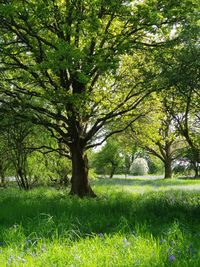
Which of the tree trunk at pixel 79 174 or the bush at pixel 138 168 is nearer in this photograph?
the tree trunk at pixel 79 174

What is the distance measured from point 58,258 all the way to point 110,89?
12249 mm

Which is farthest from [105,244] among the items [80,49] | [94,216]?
[80,49]

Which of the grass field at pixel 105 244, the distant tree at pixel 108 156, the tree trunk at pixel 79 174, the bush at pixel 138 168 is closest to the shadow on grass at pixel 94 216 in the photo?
the grass field at pixel 105 244

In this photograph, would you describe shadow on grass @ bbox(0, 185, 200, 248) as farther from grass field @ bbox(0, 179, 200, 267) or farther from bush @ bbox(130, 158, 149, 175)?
bush @ bbox(130, 158, 149, 175)

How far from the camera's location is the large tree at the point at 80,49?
11477mm

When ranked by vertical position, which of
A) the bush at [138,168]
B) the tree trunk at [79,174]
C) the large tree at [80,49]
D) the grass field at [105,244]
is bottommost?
the grass field at [105,244]

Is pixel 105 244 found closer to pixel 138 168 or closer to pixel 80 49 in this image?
pixel 80 49

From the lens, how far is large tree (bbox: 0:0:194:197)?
11477 millimetres

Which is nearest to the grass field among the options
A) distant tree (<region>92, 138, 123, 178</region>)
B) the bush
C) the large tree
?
the large tree

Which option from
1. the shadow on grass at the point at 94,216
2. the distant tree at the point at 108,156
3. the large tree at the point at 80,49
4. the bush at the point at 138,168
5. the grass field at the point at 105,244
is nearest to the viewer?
the grass field at the point at 105,244

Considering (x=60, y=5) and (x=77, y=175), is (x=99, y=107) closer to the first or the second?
(x=77, y=175)

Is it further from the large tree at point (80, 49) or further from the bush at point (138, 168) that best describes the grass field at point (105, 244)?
the bush at point (138, 168)

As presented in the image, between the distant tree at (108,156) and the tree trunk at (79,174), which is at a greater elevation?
the distant tree at (108,156)

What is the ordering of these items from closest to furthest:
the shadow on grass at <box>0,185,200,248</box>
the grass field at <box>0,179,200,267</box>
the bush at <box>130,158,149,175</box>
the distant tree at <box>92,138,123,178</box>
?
the grass field at <box>0,179,200,267</box> < the shadow on grass at <box>0,185,200,248</box> < the distant tree at <box>92,138,123,178</box> < the bush at <box>130,158,149,175</box>
